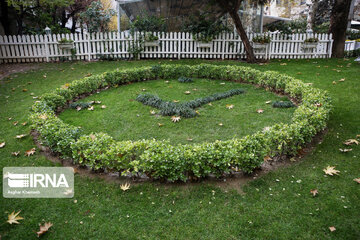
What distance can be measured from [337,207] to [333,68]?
907 cm

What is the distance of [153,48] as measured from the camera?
13.6 m

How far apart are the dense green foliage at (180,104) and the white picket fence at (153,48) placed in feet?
19.9

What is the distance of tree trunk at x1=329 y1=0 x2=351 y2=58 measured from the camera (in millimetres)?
12625

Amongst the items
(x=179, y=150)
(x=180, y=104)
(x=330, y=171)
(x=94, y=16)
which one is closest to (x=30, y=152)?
(x=179, y=150)

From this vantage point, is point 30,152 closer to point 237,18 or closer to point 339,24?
point 237,18

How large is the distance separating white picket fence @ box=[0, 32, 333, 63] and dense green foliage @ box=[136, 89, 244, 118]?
6.05 m

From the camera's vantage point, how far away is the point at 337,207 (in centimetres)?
338

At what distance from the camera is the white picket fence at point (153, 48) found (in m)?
12.7

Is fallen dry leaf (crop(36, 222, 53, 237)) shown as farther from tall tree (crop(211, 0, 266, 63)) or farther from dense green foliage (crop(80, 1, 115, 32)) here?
dense green foliage (crop(80, 1, 115, 32))

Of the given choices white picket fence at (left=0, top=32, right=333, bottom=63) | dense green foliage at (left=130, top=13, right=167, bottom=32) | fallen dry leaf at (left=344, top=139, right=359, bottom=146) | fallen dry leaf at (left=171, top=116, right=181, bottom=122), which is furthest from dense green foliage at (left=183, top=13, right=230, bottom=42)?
fallen dry leaf at (left=344, top=139, right=359, bottom=146)

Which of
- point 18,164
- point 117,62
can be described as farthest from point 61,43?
point 18,164

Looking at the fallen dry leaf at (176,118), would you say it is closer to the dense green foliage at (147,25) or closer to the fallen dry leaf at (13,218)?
the fallen dry leaf at (13,218)
